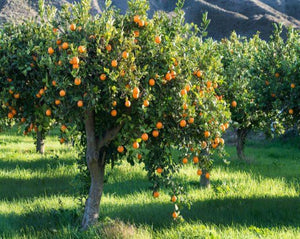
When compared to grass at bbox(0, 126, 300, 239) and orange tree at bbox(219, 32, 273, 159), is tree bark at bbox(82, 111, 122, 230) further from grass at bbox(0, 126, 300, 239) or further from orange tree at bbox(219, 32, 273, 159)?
orange tree at bbox(219, 32, 273, 159)

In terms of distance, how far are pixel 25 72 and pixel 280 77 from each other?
20.2ft

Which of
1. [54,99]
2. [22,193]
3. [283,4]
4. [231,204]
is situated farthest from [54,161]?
[283,4]

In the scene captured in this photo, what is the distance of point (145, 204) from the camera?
9742 mm

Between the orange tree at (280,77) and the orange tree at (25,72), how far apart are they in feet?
17.5

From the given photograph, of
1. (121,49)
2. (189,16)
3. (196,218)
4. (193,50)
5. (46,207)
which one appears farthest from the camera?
(189,16)

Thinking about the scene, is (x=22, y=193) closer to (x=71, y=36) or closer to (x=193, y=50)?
(x=71, y=36)

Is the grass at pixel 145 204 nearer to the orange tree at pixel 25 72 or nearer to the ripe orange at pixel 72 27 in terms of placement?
the orange tree at pixel 25 72

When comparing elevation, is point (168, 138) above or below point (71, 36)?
below

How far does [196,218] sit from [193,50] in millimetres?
3780

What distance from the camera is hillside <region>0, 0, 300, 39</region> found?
46106mm

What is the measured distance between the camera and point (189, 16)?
5216cm

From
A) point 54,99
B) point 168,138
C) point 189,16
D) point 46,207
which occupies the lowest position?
point 46,207

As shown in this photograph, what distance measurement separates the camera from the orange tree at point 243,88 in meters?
10.1

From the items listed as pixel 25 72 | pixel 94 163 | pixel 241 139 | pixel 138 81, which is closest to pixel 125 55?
pixel 138 81
